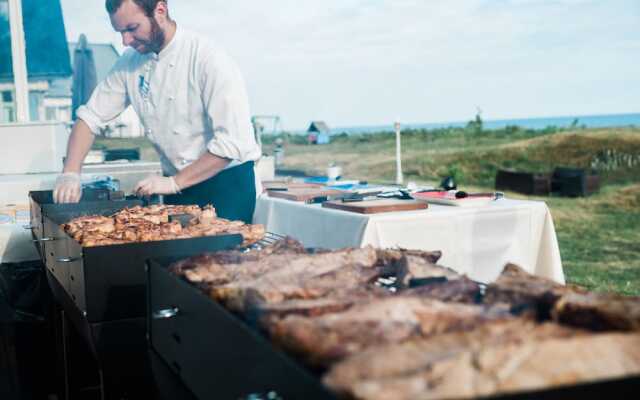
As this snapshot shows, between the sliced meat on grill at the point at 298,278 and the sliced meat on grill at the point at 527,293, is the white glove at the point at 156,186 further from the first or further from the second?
the sliced meat on grill at the point at 527,293


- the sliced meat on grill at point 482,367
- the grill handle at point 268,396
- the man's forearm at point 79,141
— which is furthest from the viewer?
the man's forearm at point 79,141

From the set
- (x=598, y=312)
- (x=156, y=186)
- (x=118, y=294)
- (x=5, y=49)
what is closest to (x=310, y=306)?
(x=598, y=312)

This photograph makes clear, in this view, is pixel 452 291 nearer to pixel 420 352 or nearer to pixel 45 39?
pixel 420 352

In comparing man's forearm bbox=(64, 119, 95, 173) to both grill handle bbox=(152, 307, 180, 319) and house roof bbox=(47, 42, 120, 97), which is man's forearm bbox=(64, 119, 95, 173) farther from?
house roof bbox=(47, 42, 120, 97)

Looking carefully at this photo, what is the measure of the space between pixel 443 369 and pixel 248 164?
294cm

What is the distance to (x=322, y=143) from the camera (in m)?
35.6

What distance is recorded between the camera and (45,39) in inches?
317

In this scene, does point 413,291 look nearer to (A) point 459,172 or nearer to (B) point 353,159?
(A) point 459,172

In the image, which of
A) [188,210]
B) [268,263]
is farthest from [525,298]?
[188,210]

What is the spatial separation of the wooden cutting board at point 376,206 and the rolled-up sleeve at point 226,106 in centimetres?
67

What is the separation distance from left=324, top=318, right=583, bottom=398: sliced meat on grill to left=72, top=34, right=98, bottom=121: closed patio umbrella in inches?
349

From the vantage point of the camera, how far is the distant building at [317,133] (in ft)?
115

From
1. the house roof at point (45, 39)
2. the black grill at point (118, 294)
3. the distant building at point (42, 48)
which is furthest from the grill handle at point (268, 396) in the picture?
the house roof at point (45, 39)

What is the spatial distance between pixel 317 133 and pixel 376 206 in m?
31.8
